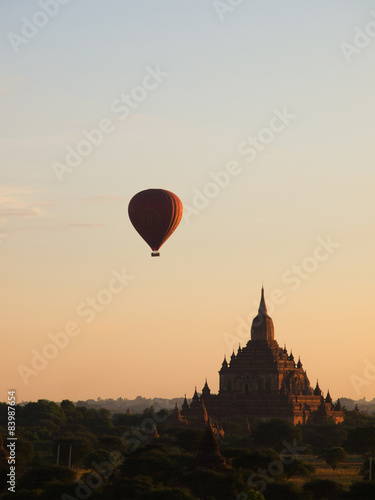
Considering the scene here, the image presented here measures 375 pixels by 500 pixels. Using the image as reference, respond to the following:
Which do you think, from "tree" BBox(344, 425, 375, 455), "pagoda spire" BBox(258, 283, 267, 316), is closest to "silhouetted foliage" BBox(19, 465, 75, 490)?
"tree" BBox(344, 425, 375, 455)

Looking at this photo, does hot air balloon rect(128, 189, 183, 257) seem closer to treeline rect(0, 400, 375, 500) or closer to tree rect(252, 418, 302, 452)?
treeline rect(0, 400, 375, 500)

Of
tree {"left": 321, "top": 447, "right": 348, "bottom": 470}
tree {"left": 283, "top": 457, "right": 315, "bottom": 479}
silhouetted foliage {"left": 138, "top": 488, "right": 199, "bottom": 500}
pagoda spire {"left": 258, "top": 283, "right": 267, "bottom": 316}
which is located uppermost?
pagoda spire {"left": 258, "top": 283, "right": 267, "bottom": 316}

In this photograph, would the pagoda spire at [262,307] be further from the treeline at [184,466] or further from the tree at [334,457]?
the tree at [334,457]

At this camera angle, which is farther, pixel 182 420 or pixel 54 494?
pixel 182 420

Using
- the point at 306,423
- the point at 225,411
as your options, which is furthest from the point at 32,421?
the point at 306,423

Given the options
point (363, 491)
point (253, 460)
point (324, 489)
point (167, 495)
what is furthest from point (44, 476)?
point (363, 491)

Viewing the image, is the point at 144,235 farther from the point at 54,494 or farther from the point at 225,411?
the point at 225,411

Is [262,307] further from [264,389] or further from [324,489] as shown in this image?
[324,489]

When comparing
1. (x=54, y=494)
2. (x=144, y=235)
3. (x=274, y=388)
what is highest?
(x=144, y=235)
